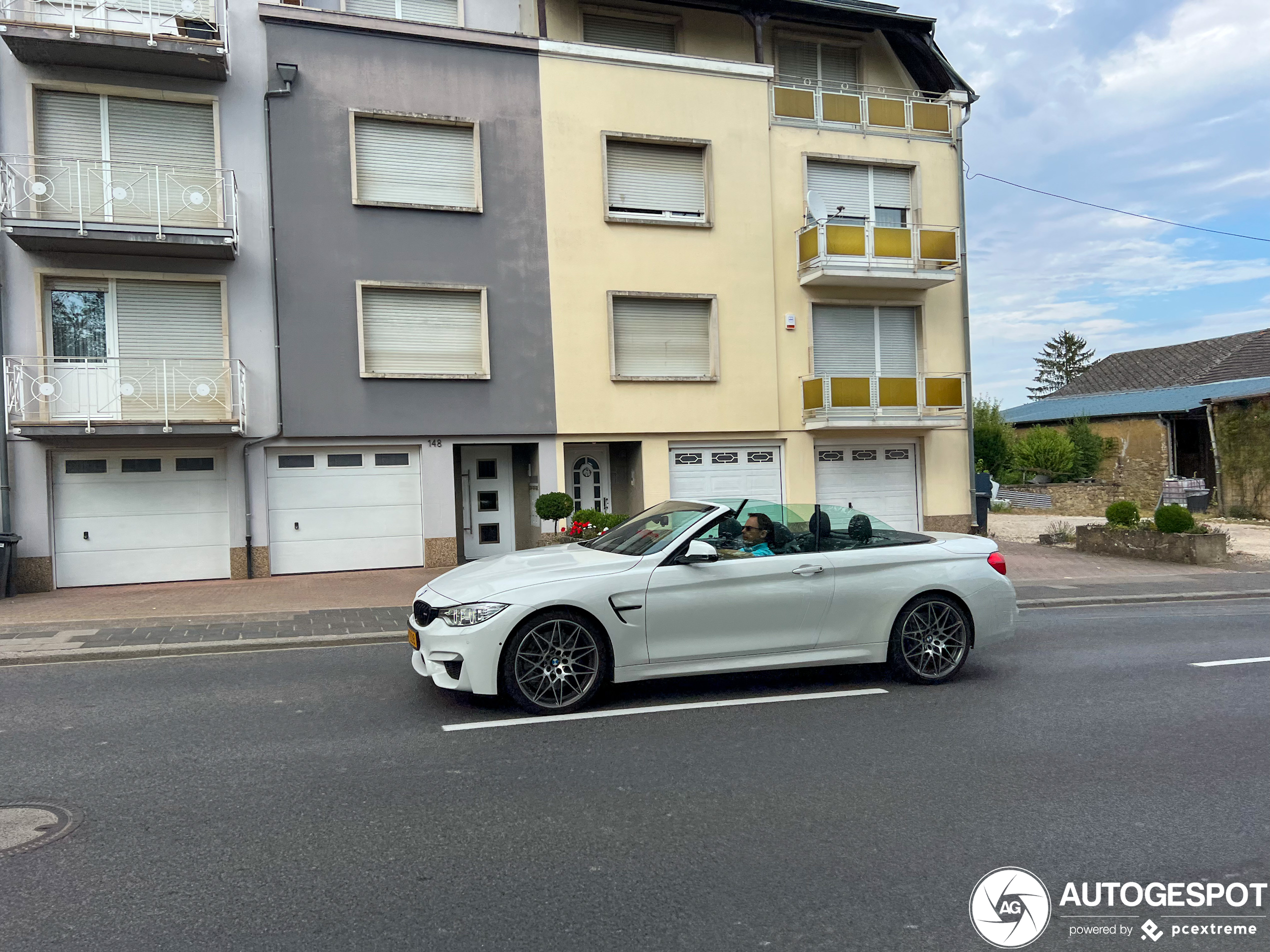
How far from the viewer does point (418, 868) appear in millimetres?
3854

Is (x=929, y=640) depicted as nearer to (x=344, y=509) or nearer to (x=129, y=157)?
(x=344, y=509)

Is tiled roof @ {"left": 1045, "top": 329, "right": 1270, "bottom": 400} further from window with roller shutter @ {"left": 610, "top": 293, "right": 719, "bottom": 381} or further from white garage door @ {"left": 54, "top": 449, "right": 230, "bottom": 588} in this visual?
white garage door @ {"left": 54, "top": 449, "right": 230, "bottom": 588}

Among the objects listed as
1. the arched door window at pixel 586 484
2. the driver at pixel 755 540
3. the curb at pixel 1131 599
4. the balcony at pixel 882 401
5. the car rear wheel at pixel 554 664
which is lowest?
the curb at pixel 1131 599

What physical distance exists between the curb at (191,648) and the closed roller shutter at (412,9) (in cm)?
1176

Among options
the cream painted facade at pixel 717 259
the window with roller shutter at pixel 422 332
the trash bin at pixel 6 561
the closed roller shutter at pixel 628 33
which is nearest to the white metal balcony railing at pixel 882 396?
the cream painted facade at pixel 717 259

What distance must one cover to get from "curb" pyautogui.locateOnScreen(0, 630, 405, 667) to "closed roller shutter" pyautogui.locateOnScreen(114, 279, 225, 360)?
23.6 feet

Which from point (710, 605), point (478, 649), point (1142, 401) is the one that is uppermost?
point (1142, 401)

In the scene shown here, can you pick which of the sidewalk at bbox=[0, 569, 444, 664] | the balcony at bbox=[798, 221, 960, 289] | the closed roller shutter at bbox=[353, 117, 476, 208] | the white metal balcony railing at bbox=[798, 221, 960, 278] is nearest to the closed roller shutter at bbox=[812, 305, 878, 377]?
the balcony at bbox=[798, 221, 960, 289]

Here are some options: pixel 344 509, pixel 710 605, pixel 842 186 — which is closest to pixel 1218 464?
pixel 842 186

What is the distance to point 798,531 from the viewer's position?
281 inches

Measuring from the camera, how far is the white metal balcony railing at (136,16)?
13.7 m

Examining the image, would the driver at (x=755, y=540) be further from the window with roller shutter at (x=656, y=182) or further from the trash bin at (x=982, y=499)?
the trash bin at (x=982, y=499)

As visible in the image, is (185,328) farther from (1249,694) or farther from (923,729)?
(1249,694)

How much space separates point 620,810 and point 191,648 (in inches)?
235
